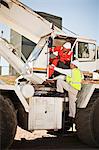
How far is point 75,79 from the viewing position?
695 centimetres

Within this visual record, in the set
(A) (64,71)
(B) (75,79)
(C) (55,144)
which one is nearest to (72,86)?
(B) (75,79)

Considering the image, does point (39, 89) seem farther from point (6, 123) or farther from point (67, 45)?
point (6, 123)

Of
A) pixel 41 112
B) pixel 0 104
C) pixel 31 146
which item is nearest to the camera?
pixel 0 104

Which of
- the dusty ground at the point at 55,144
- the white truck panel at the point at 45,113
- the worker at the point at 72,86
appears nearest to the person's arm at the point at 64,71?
the worker at the point at 72,86

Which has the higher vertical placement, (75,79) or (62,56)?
(62,56)

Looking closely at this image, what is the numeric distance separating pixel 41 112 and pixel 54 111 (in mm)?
354

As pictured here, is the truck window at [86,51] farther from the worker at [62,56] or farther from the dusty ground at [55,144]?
the dusty ground at [55,144]

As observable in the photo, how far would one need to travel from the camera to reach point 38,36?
7598 mm

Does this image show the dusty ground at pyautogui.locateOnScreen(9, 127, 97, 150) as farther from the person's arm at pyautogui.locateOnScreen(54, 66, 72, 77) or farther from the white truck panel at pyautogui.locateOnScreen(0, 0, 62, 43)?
the white truck panel at pyautogui.locateOnScreen(0, 0, 62, 43)

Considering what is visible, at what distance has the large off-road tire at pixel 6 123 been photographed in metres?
5.63

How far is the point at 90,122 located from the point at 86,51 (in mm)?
1934

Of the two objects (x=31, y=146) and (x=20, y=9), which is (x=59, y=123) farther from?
(x=20, y=9)

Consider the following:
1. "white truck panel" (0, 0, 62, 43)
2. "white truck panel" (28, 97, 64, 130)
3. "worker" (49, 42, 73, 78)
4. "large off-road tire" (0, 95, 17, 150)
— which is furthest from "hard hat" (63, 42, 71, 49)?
"large off-road tire" (0, 95, 17, 150)

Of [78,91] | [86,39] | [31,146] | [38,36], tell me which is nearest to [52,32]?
[38,36]
